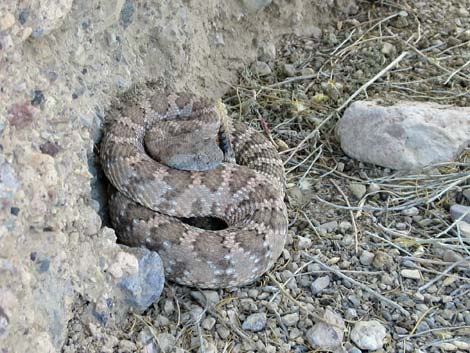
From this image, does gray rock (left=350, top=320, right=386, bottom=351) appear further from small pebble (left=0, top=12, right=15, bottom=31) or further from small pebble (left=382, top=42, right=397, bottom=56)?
small pebble (left=382, top=42, right=397, bottom=56)

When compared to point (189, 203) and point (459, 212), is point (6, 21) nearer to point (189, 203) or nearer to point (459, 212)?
point (189, 203)

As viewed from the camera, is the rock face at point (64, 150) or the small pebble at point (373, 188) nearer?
the rock face at point (64, 150)

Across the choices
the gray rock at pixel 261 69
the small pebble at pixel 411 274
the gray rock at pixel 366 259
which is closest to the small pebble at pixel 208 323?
the gray rock at pixel 366 259

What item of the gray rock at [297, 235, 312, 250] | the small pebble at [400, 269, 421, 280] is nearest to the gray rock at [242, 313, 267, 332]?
the gray rock at [297, 235, 312, 250]

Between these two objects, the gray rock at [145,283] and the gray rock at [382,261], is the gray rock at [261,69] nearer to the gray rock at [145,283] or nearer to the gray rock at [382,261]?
the gray rock at [382,261]

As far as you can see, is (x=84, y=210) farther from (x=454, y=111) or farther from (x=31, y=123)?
(x=454, y=111)
